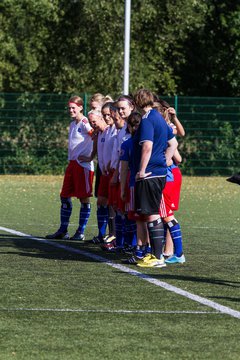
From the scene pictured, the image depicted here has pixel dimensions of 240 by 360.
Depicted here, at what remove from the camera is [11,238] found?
579 inches

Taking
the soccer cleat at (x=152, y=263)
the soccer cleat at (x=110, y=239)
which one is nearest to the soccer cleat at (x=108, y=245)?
the soccer cleat at (x=110, y=239)

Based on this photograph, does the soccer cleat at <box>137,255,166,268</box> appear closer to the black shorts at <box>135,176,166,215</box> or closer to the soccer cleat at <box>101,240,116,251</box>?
the black shorts at <box>135,176,166,215</box>

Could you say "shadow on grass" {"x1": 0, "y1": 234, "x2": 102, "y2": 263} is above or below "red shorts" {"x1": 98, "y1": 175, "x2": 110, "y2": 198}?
below

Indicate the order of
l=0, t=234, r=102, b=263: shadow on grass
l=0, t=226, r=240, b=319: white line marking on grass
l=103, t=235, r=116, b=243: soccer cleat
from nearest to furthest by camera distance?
1. l=0, t=226, r=240, b=319: white line marking on grass
2. l=0, t=234, r=102, b=263: shadow on grass
3. l=103, t=235, r=116, b=243: soccer cleat

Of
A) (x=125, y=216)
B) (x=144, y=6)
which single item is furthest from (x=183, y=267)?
(x=144, y=6)

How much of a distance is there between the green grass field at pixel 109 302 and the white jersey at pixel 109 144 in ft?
3.58

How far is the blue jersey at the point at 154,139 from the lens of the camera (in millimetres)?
11617

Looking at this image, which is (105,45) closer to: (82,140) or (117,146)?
(82,140)

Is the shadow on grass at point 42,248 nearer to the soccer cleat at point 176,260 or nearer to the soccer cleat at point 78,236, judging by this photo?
the soccer cleat at point 78,236

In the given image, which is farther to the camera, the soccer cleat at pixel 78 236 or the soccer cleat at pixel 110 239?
the soccer cleat at pixel 78 236

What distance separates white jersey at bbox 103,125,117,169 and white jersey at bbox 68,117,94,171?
104cm

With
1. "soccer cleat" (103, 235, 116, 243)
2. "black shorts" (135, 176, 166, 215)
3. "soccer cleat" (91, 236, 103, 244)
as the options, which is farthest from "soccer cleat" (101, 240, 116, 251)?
"black shorts" (135, 176, 166, 215)

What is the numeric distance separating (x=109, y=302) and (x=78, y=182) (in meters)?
5.87

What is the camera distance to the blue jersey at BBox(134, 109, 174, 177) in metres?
11.6
